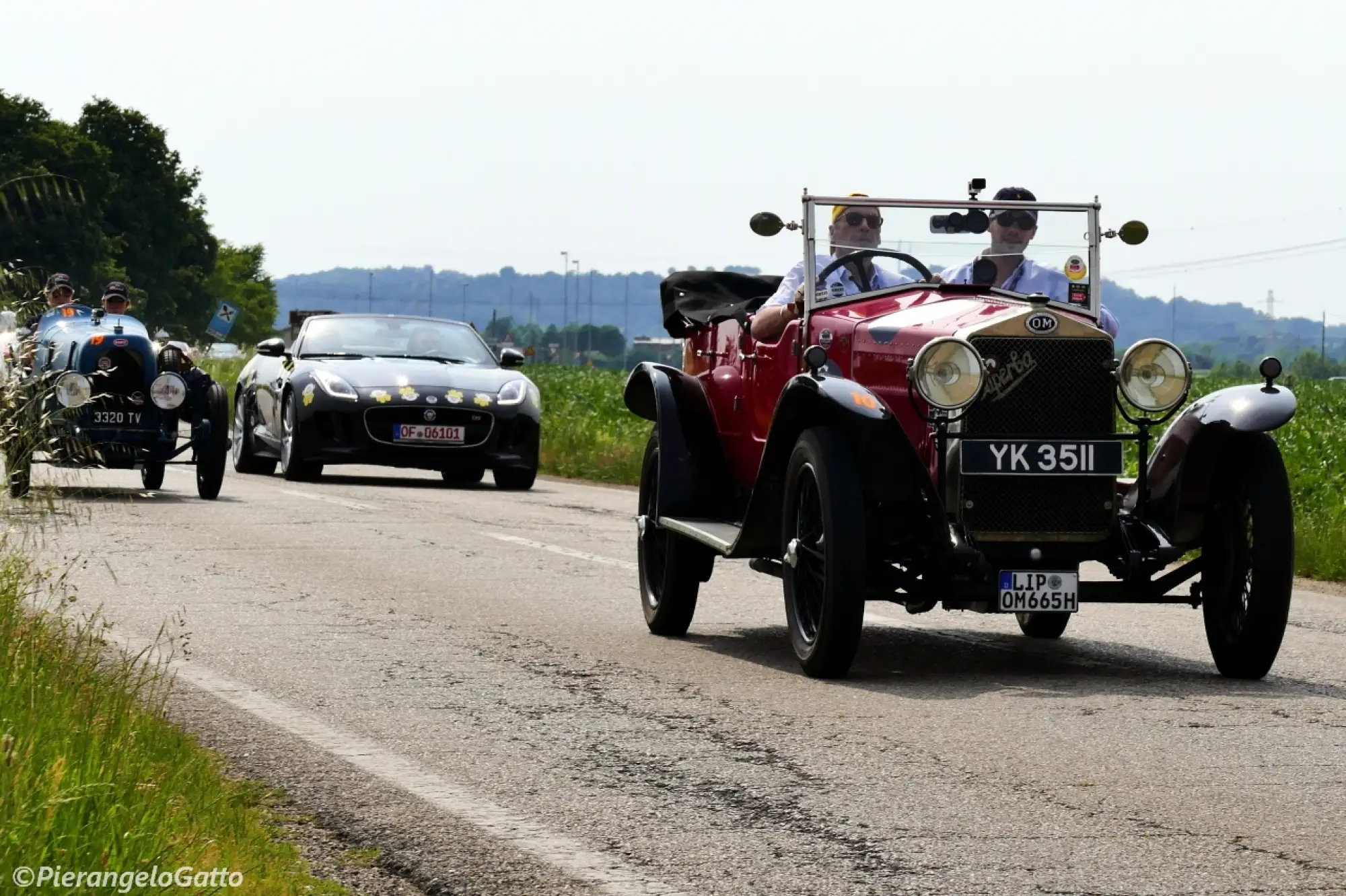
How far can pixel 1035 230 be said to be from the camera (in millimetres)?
9633

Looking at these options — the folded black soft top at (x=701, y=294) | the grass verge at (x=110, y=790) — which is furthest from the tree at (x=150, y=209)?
the grass verge at (x=110, y=790)

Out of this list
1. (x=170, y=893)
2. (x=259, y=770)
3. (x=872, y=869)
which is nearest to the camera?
(x=170, y=893)

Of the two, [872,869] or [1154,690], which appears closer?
[872,869]

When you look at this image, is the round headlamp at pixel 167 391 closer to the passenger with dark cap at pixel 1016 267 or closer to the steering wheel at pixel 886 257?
the steering wheel at pixel 886 257

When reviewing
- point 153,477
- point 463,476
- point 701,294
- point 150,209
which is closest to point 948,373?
point 701,294

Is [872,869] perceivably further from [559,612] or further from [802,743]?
[559,612]

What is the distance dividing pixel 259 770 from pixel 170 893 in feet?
7.19

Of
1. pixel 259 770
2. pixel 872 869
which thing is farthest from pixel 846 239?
pixel 872 869

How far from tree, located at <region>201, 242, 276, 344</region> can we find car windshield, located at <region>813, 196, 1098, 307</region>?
132991mm

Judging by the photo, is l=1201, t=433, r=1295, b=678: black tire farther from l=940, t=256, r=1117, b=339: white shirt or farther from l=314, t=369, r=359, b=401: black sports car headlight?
l=314, t=369, r=359, b=401: black sports car headlight

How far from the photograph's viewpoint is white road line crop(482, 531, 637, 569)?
13461 mm

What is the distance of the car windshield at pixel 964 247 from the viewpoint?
945 cm

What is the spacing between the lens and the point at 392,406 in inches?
799

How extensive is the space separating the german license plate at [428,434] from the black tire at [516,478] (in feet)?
2.30
